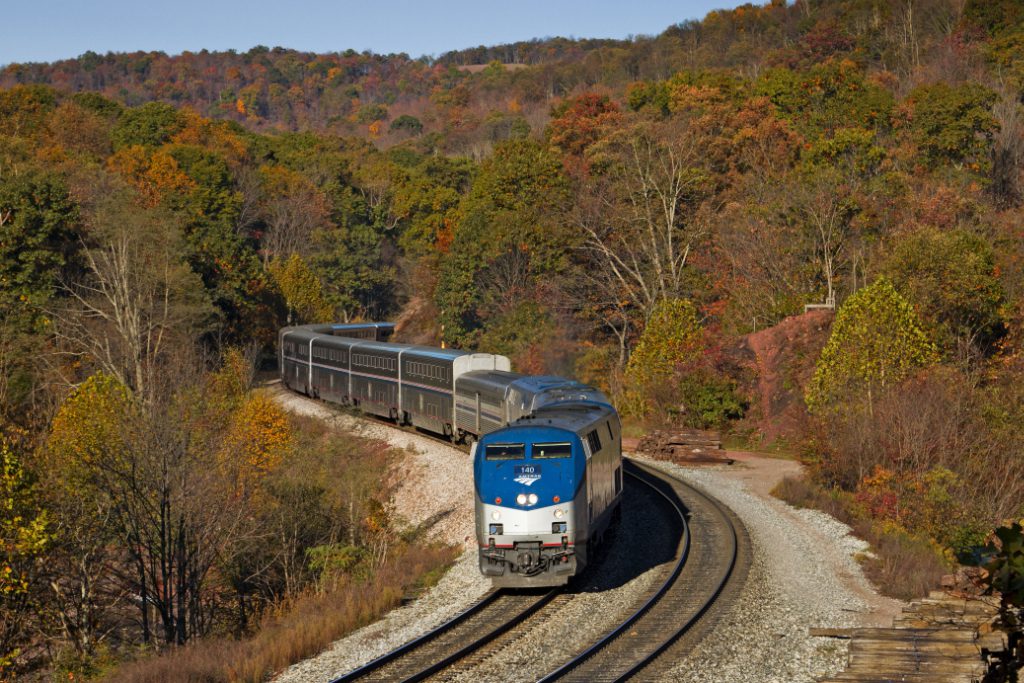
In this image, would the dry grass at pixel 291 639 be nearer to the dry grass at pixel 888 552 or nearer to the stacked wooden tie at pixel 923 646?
the stacked wooden tie at pixel 923 646

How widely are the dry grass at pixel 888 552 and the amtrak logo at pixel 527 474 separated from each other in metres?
7.81

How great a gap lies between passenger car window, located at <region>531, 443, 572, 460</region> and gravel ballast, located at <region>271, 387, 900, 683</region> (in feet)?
9.73

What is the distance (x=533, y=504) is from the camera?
2012 centimetres

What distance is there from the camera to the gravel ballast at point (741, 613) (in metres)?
16.8

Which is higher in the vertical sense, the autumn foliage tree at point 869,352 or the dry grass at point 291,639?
the autumn foliage tree at point 869,352

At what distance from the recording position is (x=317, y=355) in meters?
56.8

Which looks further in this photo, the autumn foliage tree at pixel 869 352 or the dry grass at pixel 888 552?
the autumn foliage tree at pixel 869 352

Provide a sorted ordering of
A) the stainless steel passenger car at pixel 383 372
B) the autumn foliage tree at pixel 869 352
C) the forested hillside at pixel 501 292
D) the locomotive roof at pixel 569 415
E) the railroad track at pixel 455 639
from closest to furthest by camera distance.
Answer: the railroad track at pixel 455 639 < the locomotive roof at pixel 569 415 < the forested hillside at pixel 501 292 < the autumn foliage tree at pixel 869 352 < the stainless steel passenger car at pixel 383 372

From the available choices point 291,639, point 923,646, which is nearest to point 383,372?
point 291,639

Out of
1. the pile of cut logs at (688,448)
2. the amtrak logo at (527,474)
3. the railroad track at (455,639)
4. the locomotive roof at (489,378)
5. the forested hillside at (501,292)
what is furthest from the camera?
the pile of cut logs at (688,448)

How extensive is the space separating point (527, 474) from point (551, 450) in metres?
0.74

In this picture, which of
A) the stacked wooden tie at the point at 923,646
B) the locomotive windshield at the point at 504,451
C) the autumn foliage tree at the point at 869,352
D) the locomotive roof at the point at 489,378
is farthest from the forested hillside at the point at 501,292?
the stacked wooden tie at the point at 923,646

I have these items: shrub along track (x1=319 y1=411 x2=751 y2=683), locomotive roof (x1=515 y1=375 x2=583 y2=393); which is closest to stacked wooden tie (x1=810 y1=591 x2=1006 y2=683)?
shrub along track (x1=319 y1=411 x2=751 y2=683)

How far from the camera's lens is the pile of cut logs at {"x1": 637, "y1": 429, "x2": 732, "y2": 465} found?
39594mm
